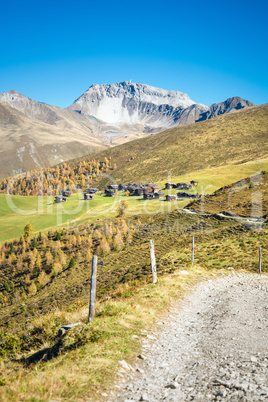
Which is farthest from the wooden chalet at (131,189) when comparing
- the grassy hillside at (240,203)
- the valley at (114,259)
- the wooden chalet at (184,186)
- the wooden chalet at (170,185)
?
the grassy hillside at (240,203)

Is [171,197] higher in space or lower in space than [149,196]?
lower

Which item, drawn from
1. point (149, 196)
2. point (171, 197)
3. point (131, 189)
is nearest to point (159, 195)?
point (149, 196)

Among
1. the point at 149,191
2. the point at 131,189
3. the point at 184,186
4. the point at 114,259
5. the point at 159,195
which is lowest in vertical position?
the point at 114,259

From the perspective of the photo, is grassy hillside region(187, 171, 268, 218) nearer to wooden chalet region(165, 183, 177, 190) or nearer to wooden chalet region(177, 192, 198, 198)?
wooden chalet region(177, 192, 198, 198)

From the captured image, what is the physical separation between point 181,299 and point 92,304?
21.6 ft

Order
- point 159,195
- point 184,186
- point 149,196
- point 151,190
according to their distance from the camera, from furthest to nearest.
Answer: point 151,190 → point 149,196 → point 184,186 → point 159,195

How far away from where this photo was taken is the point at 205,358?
26.6ft

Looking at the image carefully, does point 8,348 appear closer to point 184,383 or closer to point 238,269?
point 184,383

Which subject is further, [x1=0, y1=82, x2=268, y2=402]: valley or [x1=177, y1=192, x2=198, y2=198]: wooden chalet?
[x1=177, y1=192, x2=198, y2=198]: wooden chalet

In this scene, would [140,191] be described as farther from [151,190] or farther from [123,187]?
[123,187]

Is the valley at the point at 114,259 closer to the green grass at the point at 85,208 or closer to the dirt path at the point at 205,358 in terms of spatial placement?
the dirt path at the point at 205,358

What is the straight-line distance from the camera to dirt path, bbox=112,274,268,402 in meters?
6.26

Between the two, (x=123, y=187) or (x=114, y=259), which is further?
(x=123, y=187)

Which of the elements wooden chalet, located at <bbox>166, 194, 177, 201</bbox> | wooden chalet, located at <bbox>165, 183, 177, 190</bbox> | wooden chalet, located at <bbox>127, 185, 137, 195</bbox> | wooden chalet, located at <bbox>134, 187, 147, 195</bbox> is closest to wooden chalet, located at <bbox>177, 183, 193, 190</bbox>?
wooden chalet, located at <bbox>165, 183, 177, 190</bbox>
